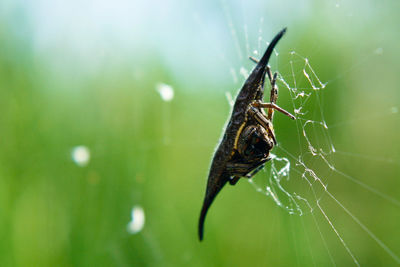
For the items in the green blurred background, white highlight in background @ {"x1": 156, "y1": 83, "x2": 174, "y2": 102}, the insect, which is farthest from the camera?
white highlight in background @ {"x1": 156, "y1": 83, "x2": 174, "y2": 102}

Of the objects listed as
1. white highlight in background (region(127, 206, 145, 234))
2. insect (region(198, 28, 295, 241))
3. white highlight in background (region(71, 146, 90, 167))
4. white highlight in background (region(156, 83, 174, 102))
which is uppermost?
insect (region(198, 28, 295, 241))

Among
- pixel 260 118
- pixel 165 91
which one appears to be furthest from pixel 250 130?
pixel 165 91

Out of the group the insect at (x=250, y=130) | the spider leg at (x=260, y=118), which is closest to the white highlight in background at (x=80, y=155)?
the insect at (x=250, y=130)

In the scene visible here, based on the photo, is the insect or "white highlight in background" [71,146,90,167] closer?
the insect

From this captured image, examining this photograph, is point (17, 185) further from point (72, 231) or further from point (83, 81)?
point (83, 81)

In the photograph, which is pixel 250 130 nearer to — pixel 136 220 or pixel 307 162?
pixel 307 162

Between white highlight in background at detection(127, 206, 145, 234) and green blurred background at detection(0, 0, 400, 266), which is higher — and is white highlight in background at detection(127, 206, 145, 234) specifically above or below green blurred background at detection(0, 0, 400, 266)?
below

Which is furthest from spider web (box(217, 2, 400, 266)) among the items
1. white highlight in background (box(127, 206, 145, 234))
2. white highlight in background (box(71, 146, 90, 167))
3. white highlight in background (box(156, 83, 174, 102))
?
white highlight in background (box(71, 146, 90, 167))

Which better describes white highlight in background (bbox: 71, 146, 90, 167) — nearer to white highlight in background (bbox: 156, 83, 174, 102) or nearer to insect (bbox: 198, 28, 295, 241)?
white highlight in background (bbox: 156, 83, 174, 102)
